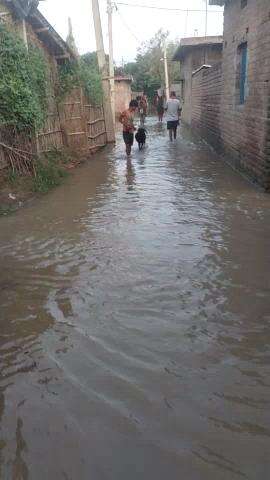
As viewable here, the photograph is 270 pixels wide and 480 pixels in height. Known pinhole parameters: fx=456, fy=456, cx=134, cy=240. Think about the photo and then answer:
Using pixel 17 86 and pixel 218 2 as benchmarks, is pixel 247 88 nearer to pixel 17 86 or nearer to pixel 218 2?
pixel 218 2

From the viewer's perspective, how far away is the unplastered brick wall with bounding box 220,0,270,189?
317 inches

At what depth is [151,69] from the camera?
157 feet

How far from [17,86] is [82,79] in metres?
5.48

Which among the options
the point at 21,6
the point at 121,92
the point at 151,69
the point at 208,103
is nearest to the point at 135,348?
the point at 21,6

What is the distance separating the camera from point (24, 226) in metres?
6.48

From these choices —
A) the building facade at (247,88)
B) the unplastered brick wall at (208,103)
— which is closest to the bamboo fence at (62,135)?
the unplastered brick wall at (208,103)

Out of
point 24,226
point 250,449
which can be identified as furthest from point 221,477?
point 24,226

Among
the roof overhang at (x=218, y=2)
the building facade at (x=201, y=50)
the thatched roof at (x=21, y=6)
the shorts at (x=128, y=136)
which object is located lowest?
the shorts at (x=128, y=136)

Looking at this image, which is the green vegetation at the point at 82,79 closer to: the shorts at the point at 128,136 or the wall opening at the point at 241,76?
the shorts at the point at 128,136

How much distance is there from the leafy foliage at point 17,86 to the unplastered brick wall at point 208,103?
6347mm

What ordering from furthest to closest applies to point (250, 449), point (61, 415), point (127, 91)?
point (127, 91)
point (61, 415)
point (250, 449)

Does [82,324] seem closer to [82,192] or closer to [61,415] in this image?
[61,415]

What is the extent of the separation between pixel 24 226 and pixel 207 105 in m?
11.6

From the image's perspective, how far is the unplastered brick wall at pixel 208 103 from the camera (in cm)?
1376
